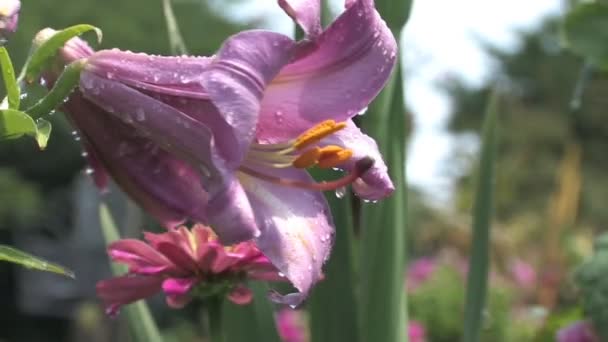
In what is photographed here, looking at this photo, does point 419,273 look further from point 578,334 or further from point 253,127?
point 253,127

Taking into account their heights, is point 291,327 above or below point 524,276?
above

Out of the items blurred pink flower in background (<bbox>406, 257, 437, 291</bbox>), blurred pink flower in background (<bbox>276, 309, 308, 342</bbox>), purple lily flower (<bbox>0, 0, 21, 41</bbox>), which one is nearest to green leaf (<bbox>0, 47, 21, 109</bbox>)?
purple lily flower (<bbox>0, 0, 21, 41</bbox>)

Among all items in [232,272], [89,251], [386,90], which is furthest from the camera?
[89,251]

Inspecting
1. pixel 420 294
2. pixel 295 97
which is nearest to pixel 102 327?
pixel 420 294

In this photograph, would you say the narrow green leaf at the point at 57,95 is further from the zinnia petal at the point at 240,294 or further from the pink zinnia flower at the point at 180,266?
the zinnia petal at the point at 240,294

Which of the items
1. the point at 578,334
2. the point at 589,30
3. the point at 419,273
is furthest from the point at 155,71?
the point at 419,273

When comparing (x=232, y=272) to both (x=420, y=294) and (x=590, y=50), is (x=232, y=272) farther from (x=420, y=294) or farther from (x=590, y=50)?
(x=420, y=294)

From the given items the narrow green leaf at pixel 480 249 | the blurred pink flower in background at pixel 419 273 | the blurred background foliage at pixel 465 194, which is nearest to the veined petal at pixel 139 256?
the narrow green leaf at pixel 480 249
